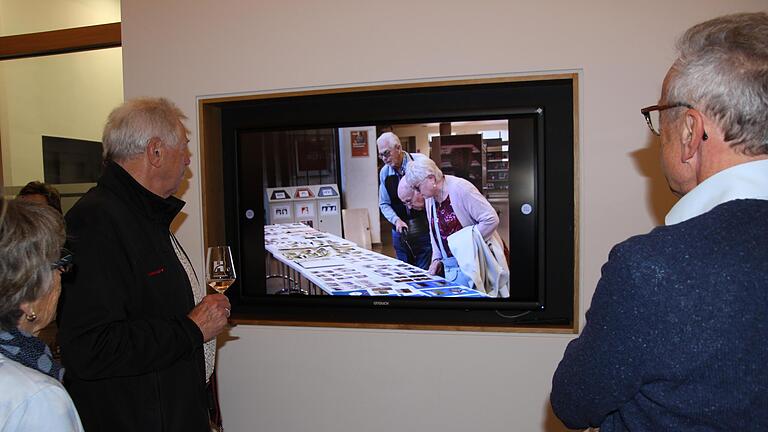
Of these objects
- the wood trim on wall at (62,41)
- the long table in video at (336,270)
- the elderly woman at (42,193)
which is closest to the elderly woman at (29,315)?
the long table in video at (336,270)

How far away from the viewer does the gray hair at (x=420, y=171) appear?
2.62m

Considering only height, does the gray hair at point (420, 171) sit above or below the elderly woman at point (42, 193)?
above

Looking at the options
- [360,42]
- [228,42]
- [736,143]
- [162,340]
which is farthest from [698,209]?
[228,42]

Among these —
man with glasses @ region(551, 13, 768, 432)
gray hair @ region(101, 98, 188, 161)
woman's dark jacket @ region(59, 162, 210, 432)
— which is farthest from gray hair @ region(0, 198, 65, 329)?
man with glasses @ region(551, 13, 768, 432)

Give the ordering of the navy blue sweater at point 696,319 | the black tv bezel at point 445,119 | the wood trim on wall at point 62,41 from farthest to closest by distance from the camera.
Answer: the wood trim on wall at point 62,41 → the black tv bezel at point 445,119 → the navy blue sweater at point 696,319

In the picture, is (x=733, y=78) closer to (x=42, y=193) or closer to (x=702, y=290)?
(x=702, y=290)

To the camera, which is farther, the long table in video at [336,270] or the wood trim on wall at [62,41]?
the wood trim on wall at [62,41]

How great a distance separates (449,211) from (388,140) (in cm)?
46

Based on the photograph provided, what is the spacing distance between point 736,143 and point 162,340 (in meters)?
1.51

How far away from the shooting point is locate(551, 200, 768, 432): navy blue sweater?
827mm

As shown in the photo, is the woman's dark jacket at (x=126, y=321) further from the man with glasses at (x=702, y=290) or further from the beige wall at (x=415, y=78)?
the man with glasses at (x=702, y=290)

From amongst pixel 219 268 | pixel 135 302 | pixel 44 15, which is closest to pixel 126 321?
pixel 135 302

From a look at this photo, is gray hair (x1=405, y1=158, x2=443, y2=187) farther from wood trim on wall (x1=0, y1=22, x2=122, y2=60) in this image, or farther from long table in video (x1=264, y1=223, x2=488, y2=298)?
wood trim on wall (x1=0, y1=22, x2=122, y2=60)

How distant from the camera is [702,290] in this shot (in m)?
Answer: 0.83
